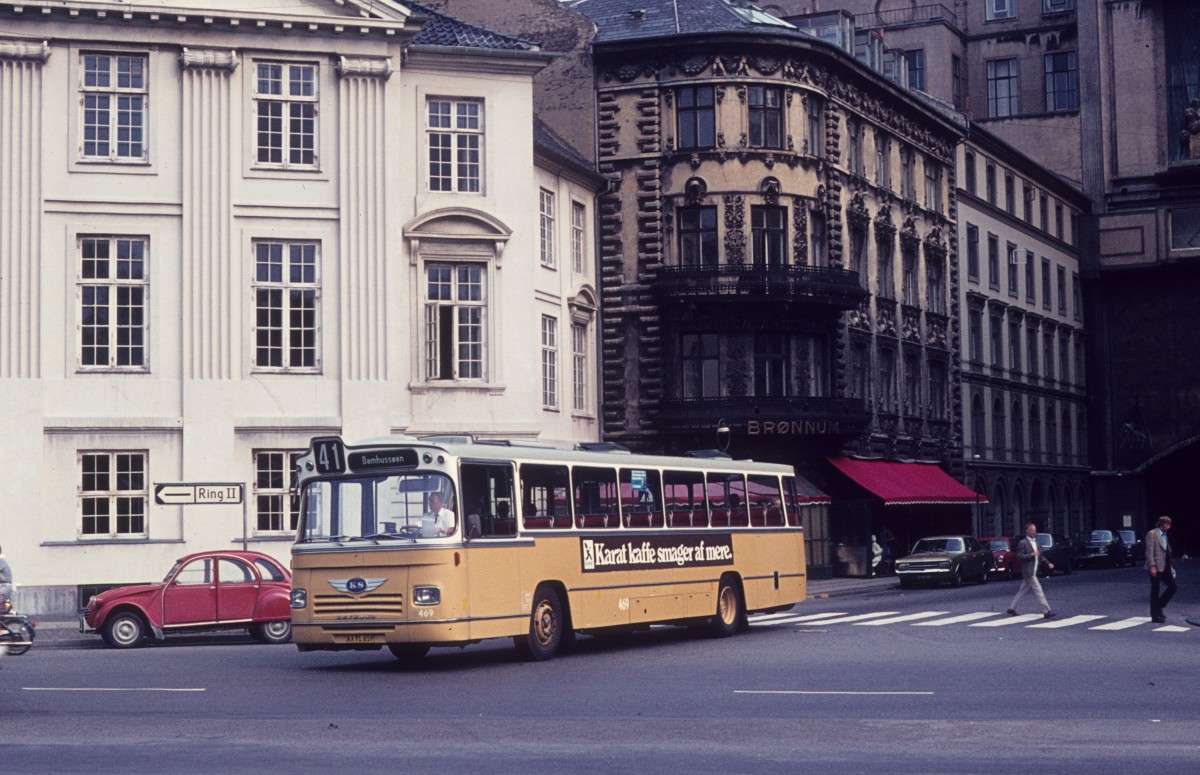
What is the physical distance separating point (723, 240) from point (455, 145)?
1114 centimetres

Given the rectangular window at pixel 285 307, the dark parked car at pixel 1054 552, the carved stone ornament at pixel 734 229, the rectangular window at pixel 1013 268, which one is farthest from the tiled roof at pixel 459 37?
the rectangular window at pixel 1013 268

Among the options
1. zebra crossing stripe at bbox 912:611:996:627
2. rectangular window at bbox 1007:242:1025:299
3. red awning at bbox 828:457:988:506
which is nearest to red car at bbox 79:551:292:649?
Result: zebra crossing stripe at bbox 912:611:996:627

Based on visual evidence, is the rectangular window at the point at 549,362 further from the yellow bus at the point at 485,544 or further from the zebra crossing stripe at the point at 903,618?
the yellow bus at the point at 485,544

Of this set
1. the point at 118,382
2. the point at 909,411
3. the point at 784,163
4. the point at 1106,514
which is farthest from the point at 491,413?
the point at 1106,514

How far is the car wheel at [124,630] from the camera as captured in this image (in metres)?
27.0

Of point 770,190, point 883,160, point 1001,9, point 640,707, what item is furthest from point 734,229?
point 1001,9

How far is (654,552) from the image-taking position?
24594 mm

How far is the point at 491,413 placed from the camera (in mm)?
38969

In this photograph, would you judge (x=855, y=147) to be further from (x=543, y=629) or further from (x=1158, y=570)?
(x=543, y=629)

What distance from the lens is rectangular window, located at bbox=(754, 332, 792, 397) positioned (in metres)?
48.3

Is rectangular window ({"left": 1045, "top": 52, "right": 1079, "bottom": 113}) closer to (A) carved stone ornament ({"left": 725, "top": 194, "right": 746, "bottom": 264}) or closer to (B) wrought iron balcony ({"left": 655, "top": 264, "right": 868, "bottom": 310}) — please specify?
(B) wrought iron balcony ({"left": 655, "top": 264, "right": 868, "bottom": 310})

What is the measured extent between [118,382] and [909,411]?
3002 centimetres

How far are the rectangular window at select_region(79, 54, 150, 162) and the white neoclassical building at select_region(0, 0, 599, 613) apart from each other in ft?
0.14

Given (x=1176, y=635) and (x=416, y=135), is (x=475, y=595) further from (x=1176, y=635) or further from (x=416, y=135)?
(x=416, y=135)
